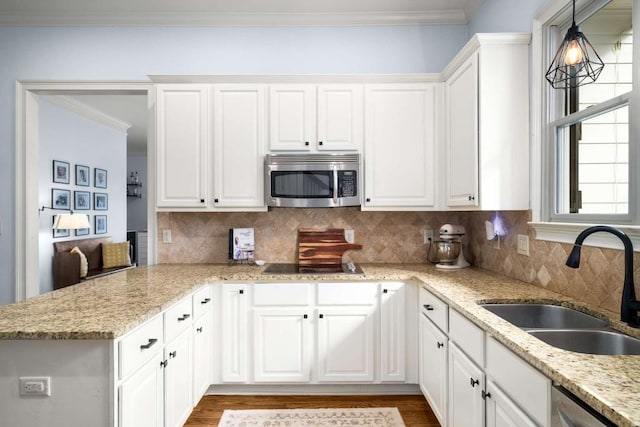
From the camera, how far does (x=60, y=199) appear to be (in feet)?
16.6

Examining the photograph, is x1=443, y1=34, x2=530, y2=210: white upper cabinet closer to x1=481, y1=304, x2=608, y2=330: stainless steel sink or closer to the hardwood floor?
x1=481, y1=304, x2=608, y2=330: stainless steel sink

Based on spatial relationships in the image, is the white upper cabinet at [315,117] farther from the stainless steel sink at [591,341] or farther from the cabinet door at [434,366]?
the stainless steel sink at [591,341]

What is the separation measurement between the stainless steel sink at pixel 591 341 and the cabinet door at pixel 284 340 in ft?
4.87

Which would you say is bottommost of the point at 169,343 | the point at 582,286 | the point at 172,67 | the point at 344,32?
the point at 169,343

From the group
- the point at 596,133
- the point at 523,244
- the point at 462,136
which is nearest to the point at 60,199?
the point at 462,136

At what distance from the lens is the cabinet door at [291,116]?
2.80 m

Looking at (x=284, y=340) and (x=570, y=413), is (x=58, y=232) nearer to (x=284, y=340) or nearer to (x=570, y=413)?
(x=284, y=340)

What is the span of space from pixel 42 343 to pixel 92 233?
16.8ft

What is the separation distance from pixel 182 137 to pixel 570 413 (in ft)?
8.80

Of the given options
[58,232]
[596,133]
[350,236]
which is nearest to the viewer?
[596,133]

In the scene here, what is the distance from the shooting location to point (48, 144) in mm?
4867

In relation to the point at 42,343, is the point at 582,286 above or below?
above

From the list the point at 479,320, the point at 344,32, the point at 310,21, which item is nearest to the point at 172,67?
the point at 310,21

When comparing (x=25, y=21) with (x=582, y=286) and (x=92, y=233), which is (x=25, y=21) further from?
(x=582, y=286)
